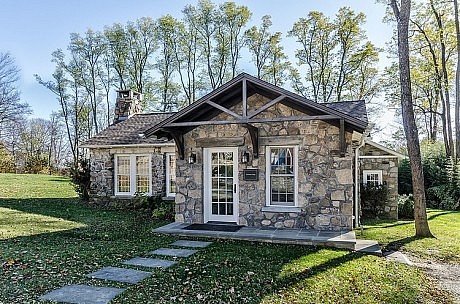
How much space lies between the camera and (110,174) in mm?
13516

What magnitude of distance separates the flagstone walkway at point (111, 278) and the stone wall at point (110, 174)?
223 inches

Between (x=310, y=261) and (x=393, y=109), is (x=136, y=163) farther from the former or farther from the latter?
(x=393, y=109)

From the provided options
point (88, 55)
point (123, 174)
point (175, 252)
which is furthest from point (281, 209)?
point (88, 55)

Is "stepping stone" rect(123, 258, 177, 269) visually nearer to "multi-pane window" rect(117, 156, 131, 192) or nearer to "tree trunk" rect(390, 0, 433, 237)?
"tree trunk" rect(390, 0, 433, 237)

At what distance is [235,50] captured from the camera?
23.0 meters

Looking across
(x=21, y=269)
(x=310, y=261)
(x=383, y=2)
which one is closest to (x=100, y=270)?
(x=21, y=269)

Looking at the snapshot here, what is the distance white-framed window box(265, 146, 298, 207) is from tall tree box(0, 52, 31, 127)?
23234mm

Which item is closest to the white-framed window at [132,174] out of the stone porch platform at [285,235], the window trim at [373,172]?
the stone porch platform at [285,235]

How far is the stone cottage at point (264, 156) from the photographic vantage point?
8.23 meters

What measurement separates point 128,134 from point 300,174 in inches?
316

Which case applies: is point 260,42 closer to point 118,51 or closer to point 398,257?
point 118,51

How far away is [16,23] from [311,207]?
17198 mm

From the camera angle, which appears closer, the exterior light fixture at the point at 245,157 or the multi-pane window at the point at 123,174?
the exterior light fixture at the point at 245,157

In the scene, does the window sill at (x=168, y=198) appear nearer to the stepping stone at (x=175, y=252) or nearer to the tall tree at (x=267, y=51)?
the stepping stone at (x=175, y=252)
